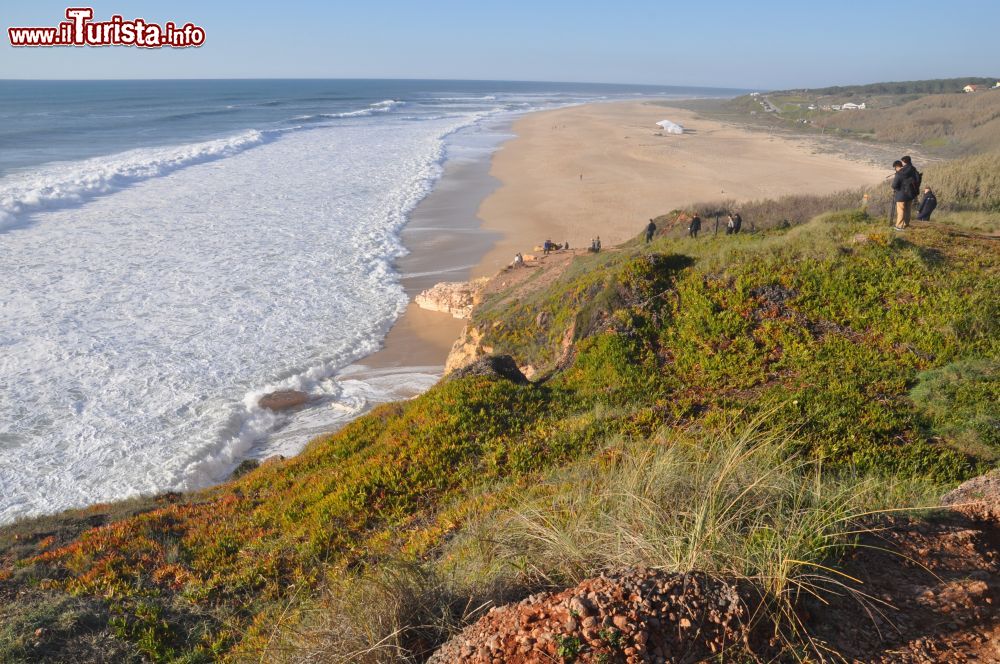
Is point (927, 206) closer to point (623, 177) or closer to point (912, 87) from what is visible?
point (623, 177)

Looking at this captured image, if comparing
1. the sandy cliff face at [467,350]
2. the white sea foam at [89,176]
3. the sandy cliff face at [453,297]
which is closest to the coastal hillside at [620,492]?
the sandy cliff face at [467,350]

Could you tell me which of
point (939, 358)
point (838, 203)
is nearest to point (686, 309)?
point (939, 358)

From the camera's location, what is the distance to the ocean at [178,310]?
10266mm

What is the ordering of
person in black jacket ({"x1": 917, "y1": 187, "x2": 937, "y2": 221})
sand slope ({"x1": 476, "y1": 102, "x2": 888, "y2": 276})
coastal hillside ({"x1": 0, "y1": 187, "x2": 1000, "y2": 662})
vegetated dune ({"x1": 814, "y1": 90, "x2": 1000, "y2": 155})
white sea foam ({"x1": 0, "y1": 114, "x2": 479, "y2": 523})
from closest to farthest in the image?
1. coastal hillside ({"x1": 0, "y1": 187, "x2": 1000, "y2": 662})
2. white sea foam ({"x1": 0, "y1": 114, "x2": 479, "y2": 523})
3. person in black jacket ({"x1": 917, "y1": 187, "x2": 937, "y2": 221})
4. sand slope ({"x1": 476, "y1": 102, "x2": 888, "y2": 276})
5. vegetated dune ({"x1": 814, "y1": 90, "x2": 1000, "y2": 155})

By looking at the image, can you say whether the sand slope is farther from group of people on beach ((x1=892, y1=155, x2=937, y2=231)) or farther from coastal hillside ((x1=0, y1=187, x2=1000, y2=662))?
coastal hillside ((x1=0, y1=187, x2=1000, y2=662))

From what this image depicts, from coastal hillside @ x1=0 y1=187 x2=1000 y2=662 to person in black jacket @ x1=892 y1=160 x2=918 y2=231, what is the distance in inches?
16.2

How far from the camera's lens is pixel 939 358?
23.8 feet

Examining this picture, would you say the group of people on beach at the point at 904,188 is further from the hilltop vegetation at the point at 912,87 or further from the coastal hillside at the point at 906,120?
the hilltop vegetation at the point at 912,87

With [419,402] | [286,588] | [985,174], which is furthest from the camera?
[985,174]

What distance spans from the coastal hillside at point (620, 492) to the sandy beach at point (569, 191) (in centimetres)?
641

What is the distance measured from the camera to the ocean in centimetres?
1027

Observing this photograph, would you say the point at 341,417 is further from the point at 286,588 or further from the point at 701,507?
the point at 701,507

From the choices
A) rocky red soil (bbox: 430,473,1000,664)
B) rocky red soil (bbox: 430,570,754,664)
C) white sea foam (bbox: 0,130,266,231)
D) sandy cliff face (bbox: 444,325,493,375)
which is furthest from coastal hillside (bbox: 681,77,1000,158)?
white sea foam (bbox: 0,130,266,231)

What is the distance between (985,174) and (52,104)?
338 feet
